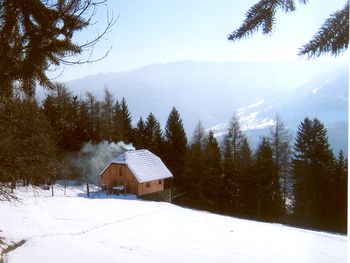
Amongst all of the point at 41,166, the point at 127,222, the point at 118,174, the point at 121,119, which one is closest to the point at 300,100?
the point at 121,119

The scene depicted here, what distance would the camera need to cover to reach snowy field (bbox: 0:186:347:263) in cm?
1288

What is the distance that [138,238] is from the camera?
Result: 658 inches

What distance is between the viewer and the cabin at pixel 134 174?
34.4m

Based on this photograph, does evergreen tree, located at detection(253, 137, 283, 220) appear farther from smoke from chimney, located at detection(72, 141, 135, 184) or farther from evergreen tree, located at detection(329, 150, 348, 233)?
smoke from chimney, located at detection(72, 141, 135, 184)

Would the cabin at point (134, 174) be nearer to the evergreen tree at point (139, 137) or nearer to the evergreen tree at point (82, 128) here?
the evergreen tree at point (82, 128)

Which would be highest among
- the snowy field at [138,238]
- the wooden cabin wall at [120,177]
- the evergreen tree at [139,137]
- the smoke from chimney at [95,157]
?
the evergreen tree at [139,137]

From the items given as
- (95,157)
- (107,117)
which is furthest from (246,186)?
(107,117)

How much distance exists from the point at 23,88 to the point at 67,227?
1493 cm

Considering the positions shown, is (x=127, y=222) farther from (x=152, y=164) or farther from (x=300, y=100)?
(x=300, y=100)

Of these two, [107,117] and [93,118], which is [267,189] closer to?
[107,117]

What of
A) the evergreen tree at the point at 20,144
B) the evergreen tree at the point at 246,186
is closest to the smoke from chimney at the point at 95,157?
the evergreen tree at the point at 246,186

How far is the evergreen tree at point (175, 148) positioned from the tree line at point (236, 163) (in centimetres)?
12

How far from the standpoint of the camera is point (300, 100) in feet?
465

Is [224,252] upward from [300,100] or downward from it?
downward
